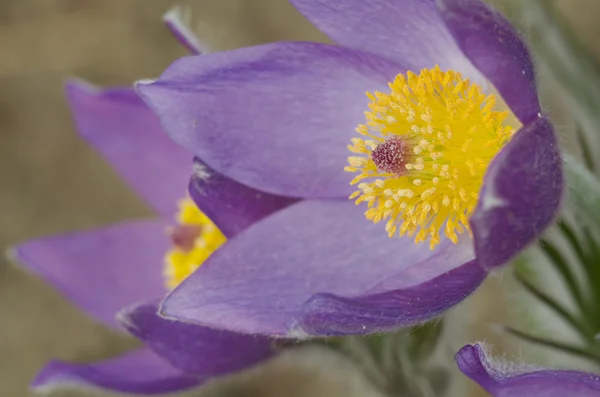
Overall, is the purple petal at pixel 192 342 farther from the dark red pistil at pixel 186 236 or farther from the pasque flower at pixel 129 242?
the dark red pistil at pixel 186 236

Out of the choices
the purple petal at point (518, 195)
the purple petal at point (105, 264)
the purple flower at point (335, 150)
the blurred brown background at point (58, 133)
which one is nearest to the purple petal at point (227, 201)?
the purple flower at point (335, 150)

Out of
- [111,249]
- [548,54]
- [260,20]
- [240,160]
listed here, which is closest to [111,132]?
[111,249]

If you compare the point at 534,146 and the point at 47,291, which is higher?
the point at 534,146

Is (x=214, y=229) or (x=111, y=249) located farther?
(x=111, y=249)

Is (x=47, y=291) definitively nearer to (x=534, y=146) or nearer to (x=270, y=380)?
(x=270, y=380)

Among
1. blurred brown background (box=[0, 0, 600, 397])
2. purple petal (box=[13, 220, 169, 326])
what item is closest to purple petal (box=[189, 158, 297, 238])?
purple petal (box=[13, 220, 169, 326])

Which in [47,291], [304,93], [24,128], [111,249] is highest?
[304,93]
